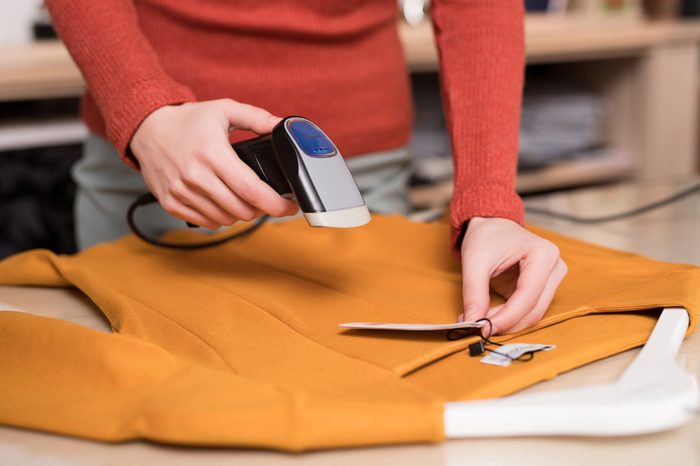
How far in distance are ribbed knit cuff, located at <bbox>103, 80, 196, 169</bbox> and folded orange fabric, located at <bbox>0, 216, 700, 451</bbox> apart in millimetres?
121

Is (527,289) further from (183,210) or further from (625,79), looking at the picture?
(625,79)

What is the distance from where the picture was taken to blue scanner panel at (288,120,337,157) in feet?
1.94

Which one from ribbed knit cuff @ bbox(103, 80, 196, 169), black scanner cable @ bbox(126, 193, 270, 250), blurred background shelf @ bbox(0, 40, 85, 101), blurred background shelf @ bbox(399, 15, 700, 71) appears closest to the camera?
ribbed knit cuff @ bbox(103, 80, 196, 169)

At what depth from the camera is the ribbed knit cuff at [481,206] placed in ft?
2.33

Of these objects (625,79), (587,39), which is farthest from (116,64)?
(625,79)

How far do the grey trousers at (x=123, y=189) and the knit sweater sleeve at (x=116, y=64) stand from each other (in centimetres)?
21

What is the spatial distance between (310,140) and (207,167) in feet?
0.27

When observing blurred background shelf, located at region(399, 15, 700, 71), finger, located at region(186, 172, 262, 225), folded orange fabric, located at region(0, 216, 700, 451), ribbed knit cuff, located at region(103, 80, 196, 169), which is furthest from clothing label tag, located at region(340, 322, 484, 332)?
blurred background shelf, located at region(399, 15, 700, 71)

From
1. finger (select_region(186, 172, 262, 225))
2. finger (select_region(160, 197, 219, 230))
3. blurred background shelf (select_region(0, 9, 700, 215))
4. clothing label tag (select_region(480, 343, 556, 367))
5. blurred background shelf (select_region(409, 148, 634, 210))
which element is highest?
finger (select_region(186, 172, 262, 225))

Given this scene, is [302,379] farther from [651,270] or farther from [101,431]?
[651,270]

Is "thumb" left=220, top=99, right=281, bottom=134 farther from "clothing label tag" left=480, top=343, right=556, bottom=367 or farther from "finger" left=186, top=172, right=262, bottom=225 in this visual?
"clothing label tag" left=480, top=343, right=556, bottom=367

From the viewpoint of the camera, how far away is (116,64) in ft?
2.41

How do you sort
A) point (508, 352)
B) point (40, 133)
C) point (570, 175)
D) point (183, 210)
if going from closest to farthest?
point (508, 352)
point (183, 210)
point (40, 133)
point (570, 175)

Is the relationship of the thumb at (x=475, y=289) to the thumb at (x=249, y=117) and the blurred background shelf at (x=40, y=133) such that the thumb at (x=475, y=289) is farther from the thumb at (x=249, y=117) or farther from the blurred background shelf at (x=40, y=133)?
the blurred background shelf at (x=40, y=133)
